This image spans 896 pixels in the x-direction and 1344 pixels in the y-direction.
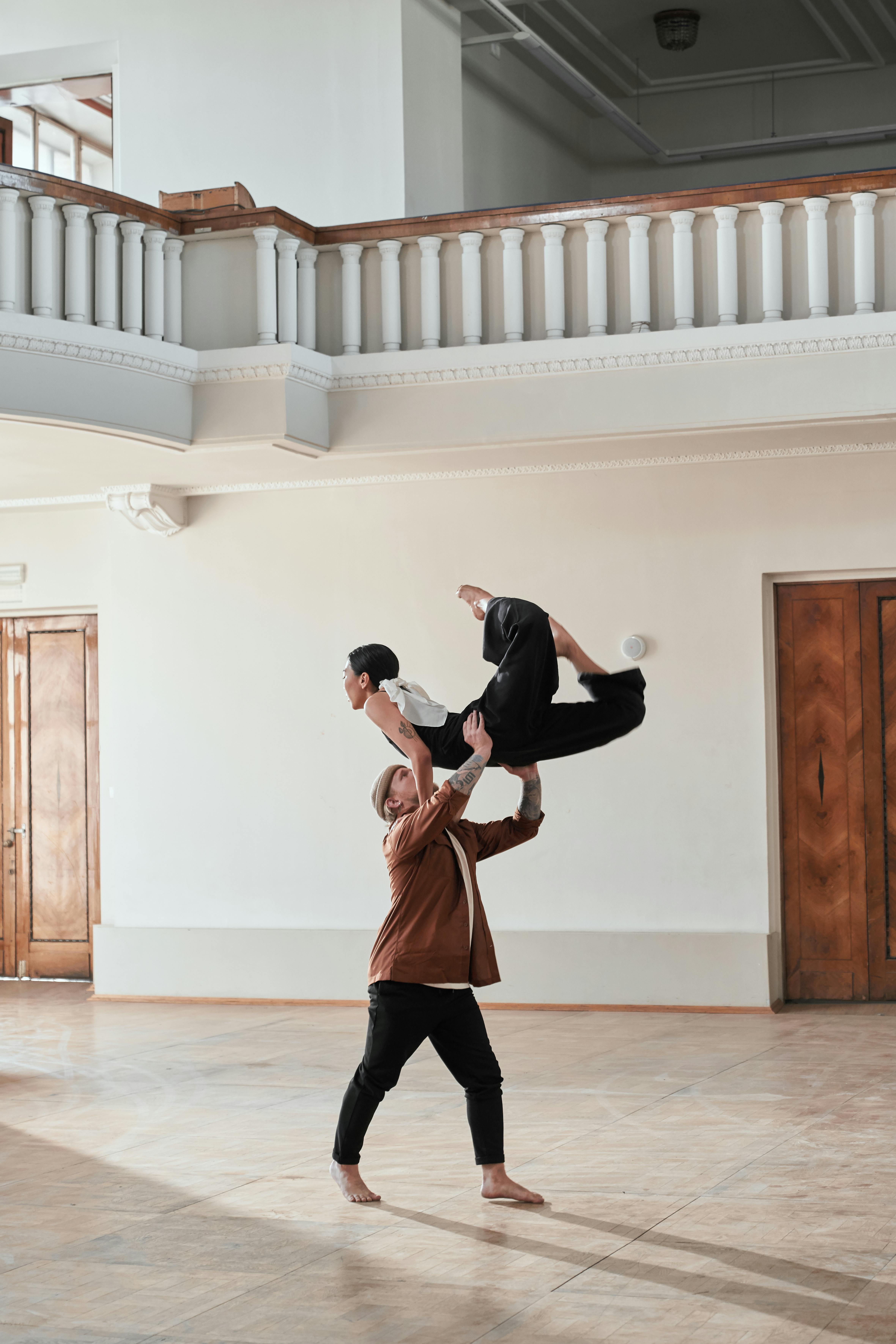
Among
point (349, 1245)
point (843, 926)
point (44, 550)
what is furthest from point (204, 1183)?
point (44, 550)

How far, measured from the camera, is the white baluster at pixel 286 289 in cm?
790

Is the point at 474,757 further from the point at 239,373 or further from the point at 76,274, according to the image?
the point at 76,274

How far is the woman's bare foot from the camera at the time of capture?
455cm

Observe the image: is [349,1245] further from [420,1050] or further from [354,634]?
[354,634]

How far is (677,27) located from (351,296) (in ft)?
18.2

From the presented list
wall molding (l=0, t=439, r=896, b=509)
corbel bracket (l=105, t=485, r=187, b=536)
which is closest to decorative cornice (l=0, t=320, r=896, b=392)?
wall molding (l=0, t=439, r=896, b=509)

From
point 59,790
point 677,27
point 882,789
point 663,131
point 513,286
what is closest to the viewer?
point 513,286

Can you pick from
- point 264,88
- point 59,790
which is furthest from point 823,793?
point 264,88

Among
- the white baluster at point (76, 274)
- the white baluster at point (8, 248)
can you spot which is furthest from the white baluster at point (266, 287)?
the white baluster at point (8, 248)

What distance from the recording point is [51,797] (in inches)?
407

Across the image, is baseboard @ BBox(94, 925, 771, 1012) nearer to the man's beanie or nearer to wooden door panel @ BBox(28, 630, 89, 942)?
wooden door panel @ BBox(28, 630, 89, 942)

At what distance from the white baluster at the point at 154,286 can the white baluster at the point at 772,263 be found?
3.07 meters

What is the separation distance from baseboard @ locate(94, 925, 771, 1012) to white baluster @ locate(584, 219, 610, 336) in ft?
11.4

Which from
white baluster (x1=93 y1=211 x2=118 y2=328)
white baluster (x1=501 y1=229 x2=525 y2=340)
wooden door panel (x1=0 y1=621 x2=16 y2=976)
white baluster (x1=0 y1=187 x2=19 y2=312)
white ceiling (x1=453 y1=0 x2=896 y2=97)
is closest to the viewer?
white baluster (x1=0 y1=187 x2=19 y2=312)
